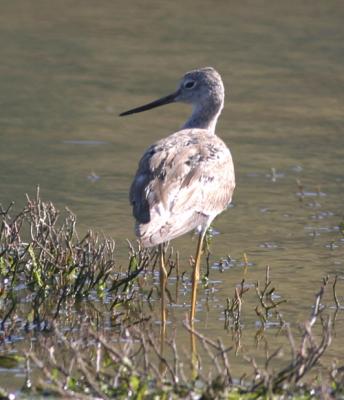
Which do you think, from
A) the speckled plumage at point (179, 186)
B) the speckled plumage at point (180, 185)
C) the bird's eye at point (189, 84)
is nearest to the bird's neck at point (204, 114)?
the bird's eye at point (189, 84)

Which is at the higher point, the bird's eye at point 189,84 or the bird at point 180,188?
the bird's eye at point 189,84

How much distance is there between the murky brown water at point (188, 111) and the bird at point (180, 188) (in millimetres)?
623

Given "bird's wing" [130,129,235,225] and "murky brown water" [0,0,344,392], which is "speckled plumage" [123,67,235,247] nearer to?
"bird's wing" [130,129,235,225]

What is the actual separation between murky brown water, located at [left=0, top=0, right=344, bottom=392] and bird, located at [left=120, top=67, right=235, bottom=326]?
2.04ft

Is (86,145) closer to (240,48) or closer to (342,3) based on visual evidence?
(240,48)

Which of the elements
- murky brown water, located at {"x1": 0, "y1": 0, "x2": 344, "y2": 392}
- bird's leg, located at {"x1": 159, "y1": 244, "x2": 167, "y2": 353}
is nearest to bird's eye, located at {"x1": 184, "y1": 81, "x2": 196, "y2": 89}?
murky brown water, located at {"x1": 0, "y1": 0, "x2": 344, "y2": 392}

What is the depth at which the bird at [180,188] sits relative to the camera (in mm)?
6699

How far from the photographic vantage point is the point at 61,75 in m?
14.0

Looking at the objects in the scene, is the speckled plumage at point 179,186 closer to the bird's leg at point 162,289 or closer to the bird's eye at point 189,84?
the bird's leg at point 162,289

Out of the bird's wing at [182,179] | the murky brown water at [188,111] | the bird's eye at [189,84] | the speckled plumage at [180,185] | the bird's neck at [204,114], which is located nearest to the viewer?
the speckled plumage at [180,185]

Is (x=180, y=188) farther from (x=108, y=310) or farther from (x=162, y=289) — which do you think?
(x=108, y=310)

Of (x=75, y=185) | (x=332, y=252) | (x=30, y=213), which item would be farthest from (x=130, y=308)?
(x=75, y=185)

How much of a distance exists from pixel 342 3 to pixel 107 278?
10.8m

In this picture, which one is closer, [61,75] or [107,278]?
[107,278]
